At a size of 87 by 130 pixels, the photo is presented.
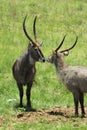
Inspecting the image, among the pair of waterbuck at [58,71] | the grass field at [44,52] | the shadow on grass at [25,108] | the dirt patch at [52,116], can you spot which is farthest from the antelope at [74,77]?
the shadow on grass at [25,108]

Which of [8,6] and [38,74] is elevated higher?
[8,6]

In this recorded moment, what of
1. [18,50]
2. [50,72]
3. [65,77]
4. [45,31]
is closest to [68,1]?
[45,31]

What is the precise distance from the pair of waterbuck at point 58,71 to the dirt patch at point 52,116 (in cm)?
50

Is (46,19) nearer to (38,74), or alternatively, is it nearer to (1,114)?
(38,74)

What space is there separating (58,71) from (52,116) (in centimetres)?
149

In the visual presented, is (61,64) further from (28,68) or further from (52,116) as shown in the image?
(52,116)

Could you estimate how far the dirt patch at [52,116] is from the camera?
35.2 ft

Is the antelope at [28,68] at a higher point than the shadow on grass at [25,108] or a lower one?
higher

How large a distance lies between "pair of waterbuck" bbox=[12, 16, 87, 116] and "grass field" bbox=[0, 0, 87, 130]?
71cm

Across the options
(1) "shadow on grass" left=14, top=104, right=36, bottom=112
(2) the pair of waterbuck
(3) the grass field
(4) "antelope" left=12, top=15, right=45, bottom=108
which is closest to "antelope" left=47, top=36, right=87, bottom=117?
(2) the pair of waterbuck

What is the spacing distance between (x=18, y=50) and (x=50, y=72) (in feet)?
8.06

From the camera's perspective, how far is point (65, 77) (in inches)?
469

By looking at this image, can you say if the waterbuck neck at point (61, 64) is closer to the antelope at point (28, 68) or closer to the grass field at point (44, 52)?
the antelope at point (28, 68)

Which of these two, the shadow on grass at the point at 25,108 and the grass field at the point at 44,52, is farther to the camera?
the shadow on grass at the point at 25,108
